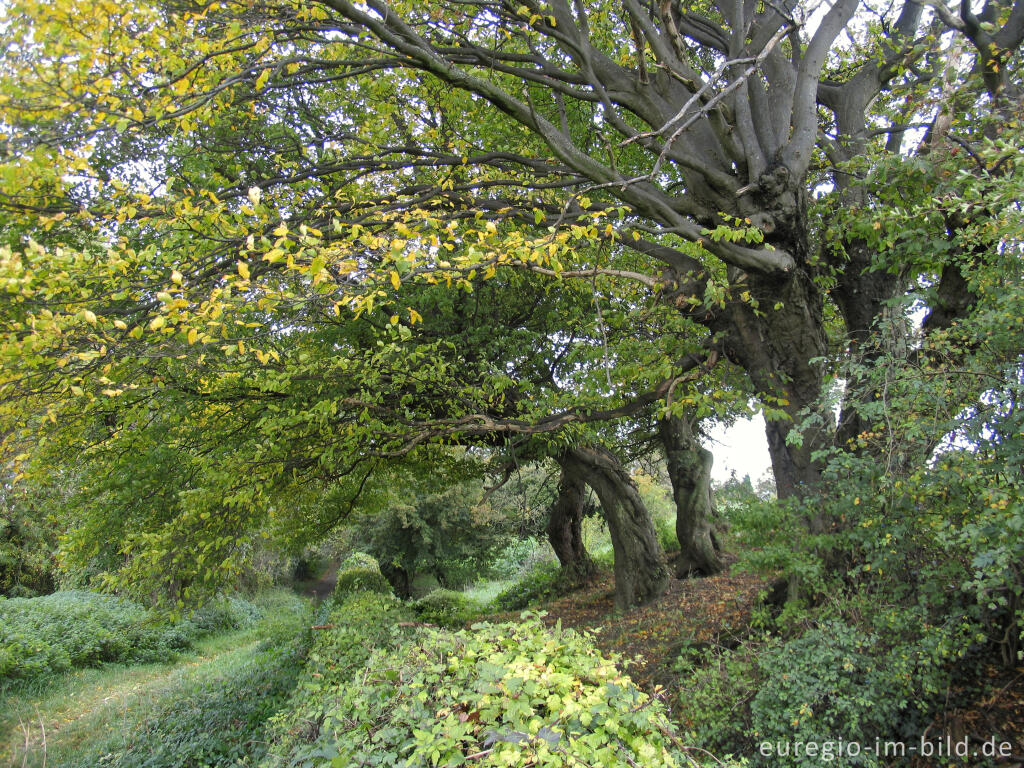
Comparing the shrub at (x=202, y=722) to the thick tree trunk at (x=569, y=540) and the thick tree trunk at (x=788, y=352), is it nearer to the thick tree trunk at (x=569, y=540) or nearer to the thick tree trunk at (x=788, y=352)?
the thick tree trunk at (x=788, y=352)

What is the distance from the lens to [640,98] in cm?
548

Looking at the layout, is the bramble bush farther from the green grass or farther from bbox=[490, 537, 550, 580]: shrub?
bbox=[490, 537, 550, 580]: shrub

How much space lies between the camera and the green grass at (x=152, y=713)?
7.14 m

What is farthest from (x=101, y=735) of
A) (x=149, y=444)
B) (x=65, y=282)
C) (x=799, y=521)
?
(x=799, y=521)

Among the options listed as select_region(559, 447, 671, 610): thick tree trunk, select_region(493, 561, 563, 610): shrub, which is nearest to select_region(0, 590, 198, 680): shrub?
select_region(493, 561, 563, 610): shrub

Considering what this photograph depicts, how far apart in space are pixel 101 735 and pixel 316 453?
6.13 meters

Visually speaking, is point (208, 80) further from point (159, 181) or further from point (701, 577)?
point (701, 577)

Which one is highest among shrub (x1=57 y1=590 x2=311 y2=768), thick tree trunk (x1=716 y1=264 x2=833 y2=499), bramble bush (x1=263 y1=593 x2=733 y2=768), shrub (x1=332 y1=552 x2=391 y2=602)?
thick tree trunk (x1=716 y1=264 x2=833 y2=499)

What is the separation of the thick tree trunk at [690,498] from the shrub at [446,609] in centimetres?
466

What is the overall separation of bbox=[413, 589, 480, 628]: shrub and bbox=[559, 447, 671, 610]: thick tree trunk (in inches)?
124

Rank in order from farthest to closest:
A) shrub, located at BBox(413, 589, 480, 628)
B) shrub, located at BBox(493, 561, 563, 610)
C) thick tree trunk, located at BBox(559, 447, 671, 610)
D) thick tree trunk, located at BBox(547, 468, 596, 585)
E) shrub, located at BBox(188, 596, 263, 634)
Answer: shrub, located at BBox(188, 596, 263, 634) → shrub, located at BBox(493, 561, 563, 610) → thick tree trunk, located at BBox(547, 468, 596, 585) → shrub, located at BBox(413, 589, 480, 628) → thick tree trunk, located at BBox(559, 447, 671, 610)

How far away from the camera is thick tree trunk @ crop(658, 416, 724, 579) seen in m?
11.6

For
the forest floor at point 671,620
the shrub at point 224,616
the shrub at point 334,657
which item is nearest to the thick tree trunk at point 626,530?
the forest floor at point 671,620

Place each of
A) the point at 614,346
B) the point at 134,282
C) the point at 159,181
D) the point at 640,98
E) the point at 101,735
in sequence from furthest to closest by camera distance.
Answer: the point at 101,735
the point at 614,346
the point at 159,181
the point at 640,98
the point at 134,282
